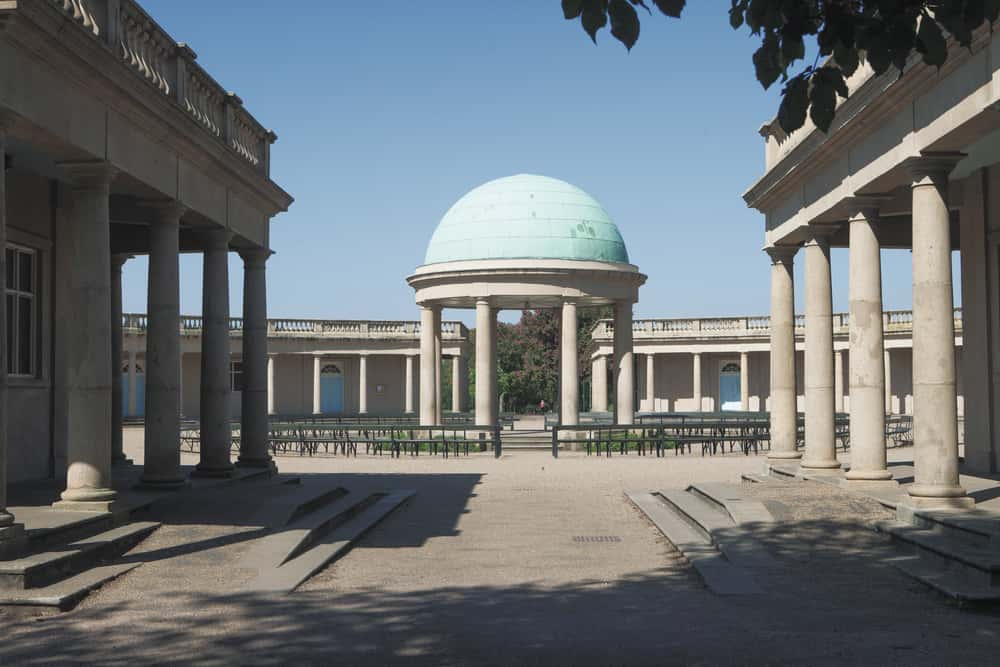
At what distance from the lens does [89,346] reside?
52.8 feet

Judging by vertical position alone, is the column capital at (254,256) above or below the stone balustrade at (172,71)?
below

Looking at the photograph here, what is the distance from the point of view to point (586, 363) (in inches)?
3605

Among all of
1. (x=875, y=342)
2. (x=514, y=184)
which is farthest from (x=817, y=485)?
(x=514, y=184)

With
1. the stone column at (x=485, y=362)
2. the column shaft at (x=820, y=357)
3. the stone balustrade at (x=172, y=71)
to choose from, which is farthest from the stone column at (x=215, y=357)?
the stone column at (x=485, y=362)

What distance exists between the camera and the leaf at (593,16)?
698cm

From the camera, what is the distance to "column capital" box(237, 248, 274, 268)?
83.3ft

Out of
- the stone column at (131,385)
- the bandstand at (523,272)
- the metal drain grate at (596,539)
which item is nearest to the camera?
the metal drain grate at (596,539)

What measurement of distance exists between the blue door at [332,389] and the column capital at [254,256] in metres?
51.5

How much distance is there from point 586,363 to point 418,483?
62.9m

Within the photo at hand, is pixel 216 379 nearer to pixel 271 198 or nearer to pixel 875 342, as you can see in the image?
pixel 271 198

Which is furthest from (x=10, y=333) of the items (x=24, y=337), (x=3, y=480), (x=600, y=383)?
(x=600, y=383)

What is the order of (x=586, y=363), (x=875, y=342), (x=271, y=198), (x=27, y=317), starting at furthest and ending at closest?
(x=586, y=363) < (x=271, y=198) < (x=27, y=317) < (x=875, y=342)

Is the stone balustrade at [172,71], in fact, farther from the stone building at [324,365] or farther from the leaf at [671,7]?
the stone building at [324,365]

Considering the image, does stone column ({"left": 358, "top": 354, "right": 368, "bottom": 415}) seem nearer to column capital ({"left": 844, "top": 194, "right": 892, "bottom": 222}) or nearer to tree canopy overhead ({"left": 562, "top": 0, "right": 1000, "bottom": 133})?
column capital ({"left": 844, "top": 194, "right": 892, "bottom": 222})
